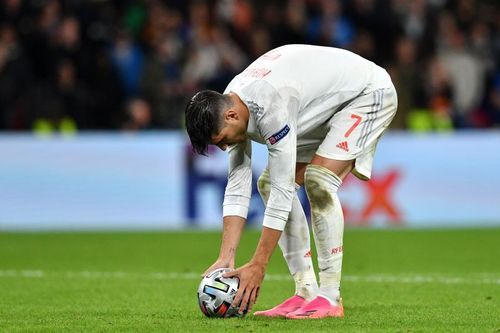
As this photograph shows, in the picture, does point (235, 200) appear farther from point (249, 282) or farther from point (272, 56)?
point (272, 56)

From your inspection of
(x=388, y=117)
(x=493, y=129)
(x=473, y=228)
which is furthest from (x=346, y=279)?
(x=493, y=129)

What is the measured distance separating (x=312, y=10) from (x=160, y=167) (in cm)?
436

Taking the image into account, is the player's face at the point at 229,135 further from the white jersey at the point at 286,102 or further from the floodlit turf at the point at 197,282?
the floodlit turf at the point at 197,282

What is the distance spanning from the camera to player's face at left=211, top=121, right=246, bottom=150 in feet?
21.2

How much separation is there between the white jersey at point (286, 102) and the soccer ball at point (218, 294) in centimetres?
43

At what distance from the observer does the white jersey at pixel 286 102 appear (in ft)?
21.2

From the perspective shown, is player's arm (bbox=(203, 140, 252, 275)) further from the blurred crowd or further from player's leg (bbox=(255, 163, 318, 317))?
the blurred crowd

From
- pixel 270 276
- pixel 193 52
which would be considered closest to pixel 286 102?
pixel 270 276

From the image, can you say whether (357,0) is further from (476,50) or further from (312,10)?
(476,50)

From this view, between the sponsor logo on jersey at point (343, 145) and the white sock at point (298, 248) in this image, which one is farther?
the white sock at point (298, 248)

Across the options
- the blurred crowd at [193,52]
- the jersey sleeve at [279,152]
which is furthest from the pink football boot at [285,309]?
the blurred crowd at [193,52]

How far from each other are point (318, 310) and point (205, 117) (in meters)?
1.35

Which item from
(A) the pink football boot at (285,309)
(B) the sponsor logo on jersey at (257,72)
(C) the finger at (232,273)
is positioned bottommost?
(A) the pink football boot at (285,309)

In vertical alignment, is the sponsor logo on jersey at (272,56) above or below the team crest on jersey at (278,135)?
above
